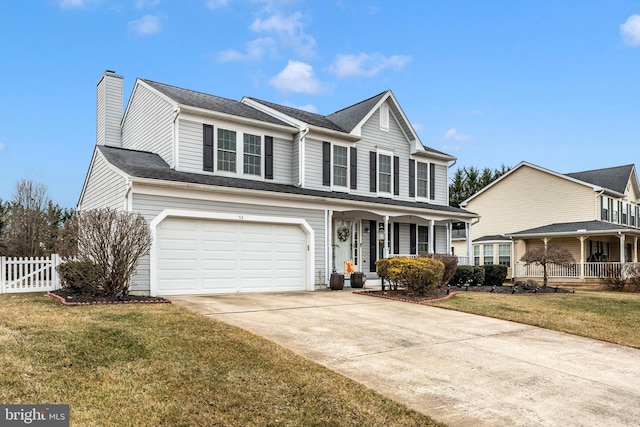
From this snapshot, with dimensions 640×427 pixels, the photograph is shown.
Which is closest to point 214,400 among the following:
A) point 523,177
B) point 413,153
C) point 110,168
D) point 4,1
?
point 110,168

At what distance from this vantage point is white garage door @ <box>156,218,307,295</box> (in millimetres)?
12680

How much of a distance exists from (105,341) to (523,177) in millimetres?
29775

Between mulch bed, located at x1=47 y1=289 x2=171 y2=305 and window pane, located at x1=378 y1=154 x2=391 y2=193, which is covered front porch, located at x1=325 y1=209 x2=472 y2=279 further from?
mulch bed, located at x1=47 y1=289 x2=171 y2=305

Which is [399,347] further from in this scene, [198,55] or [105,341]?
[198,55]

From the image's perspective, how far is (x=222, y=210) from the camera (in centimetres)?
1367

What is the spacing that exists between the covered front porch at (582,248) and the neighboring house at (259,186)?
7.22m

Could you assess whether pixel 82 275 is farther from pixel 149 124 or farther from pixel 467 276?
pixel 467 276

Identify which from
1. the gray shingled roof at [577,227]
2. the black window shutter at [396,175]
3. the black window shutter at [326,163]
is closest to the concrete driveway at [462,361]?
the black window shutter at [326,163]

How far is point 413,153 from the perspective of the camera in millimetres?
21203

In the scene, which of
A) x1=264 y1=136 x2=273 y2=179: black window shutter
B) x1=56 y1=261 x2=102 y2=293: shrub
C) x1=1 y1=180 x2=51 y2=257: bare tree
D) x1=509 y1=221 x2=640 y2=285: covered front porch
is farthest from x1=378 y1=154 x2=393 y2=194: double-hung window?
x1=1 y1=180 x2=51 y2=257: bare tree

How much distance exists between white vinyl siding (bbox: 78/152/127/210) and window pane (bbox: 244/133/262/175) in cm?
438

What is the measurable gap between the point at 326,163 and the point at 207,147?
4928 millimetres

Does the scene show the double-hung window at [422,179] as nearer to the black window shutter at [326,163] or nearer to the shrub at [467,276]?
the shrub at [467,276]

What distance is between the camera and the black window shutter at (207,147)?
15.2 metres
